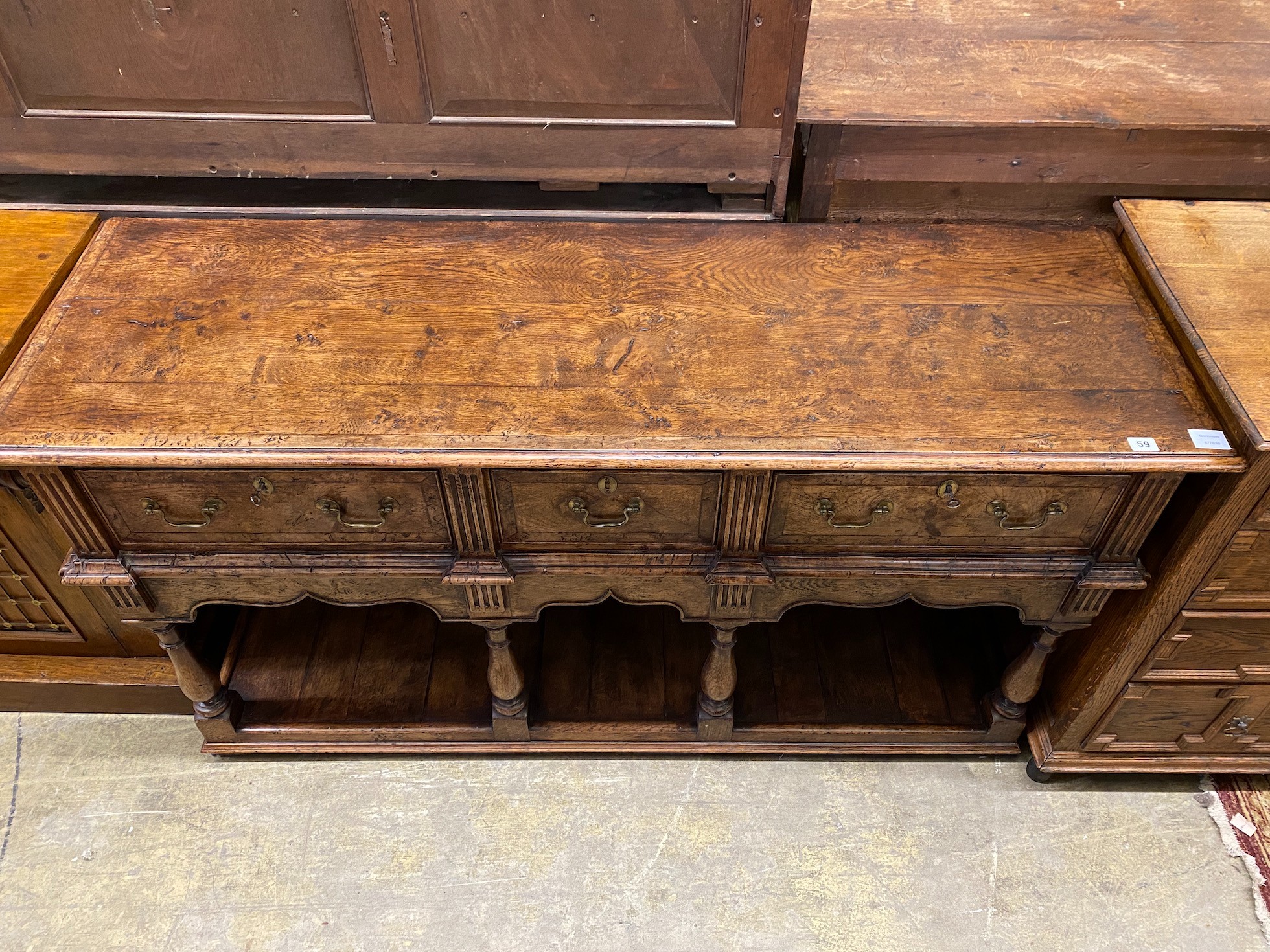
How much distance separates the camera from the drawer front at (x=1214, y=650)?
1.74 meters

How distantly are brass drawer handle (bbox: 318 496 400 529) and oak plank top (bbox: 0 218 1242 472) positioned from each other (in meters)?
0.15

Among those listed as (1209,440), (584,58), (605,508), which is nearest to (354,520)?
(605,508)

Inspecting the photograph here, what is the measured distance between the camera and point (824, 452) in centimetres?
146

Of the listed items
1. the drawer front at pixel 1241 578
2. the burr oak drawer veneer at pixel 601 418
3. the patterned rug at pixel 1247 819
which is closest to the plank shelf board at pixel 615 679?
the burr oak drawer veneer at pixel 601 418

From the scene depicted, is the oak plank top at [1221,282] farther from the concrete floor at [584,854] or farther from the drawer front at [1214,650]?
the concrete floor at [584,854]

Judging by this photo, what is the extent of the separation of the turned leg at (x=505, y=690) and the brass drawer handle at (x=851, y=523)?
0.67m

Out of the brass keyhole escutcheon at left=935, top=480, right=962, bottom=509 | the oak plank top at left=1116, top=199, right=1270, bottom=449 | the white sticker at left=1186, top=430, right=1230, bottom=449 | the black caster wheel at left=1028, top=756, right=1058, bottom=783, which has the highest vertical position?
the oak plank top at left=1116, top=199, right=1270, bottom=449

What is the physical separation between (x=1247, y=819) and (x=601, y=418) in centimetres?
175

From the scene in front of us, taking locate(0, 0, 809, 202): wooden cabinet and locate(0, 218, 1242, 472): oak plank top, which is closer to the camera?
locate(0, 218, 1242, 472): oak plank top

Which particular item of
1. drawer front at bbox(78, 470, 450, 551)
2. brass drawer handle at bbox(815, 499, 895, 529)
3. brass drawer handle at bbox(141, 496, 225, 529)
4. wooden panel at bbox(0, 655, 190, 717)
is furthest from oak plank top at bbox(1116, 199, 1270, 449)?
wooden panel at bbox(0, 655, 190, 717)

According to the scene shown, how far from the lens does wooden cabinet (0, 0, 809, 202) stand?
164 cm

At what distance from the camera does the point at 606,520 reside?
162 centimetres

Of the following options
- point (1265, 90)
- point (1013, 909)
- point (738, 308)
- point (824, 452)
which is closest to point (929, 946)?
point (1013, 909)

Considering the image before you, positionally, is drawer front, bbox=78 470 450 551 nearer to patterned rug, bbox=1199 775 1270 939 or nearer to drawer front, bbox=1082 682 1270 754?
drawer front, bbox=1082 682 1270 754
